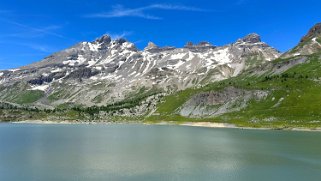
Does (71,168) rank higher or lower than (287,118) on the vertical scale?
lower

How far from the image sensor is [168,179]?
62.2m

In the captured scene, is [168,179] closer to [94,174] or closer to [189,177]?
[189,177]

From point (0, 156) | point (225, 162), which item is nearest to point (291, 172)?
point (225, 162)

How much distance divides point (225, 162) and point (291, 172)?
14.3 m

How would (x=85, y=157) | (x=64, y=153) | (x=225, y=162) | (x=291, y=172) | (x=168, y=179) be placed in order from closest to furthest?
(x=168, y=179)
(x=291, y=172)
(x=225, y=162)
(x=85, y=157)
(x=64, y=153)

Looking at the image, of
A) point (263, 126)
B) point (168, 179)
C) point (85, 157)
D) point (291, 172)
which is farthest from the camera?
point (263, 126)

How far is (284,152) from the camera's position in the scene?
96.6m

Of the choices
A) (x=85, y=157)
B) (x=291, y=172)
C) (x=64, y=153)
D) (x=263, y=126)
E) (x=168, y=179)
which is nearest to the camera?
(x=168, y=179)

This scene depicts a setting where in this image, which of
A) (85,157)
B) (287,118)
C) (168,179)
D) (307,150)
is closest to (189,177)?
(168,179)

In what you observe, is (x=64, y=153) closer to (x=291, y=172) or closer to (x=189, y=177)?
(x=189, y=177)

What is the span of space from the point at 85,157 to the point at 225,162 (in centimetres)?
3198

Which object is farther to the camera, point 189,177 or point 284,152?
point 284,152

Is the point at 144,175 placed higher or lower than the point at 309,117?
lower

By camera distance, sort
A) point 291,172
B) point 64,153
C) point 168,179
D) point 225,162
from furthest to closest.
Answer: point 64,153, point 225,162, point 291,172, point 168,179
